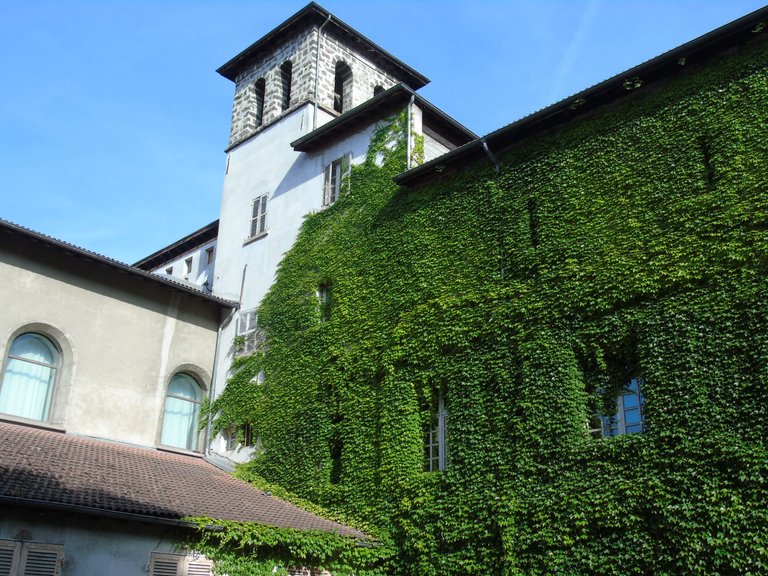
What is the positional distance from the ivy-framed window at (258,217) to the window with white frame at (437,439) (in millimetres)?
8518

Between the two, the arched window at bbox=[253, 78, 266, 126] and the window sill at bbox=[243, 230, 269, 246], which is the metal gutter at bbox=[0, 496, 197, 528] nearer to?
the window sill at bbox=[243, 230, 269, 246]

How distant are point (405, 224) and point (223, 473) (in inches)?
286

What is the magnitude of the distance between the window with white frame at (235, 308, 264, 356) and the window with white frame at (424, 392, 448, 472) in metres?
5.94

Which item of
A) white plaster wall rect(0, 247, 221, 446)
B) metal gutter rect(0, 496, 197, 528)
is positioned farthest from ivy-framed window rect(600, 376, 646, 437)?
white plaster wall rect(0, 247, 221, 446)

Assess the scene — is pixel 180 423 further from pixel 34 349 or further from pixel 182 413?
pixel 34 349

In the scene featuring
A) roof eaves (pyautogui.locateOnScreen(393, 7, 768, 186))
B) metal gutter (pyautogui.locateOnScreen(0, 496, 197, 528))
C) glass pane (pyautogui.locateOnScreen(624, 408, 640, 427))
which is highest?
roof eaves (pyautogui.locateOnScreen(393, 7, 768, 186))

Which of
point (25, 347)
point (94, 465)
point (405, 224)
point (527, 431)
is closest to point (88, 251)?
point (25, 347)

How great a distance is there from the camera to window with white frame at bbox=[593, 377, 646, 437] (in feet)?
44.1

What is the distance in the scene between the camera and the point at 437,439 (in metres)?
16.0

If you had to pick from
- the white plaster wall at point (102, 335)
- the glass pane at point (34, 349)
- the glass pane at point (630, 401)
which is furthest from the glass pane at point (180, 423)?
the glass pane at point (630, 401)

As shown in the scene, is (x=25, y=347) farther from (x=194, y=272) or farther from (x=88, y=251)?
(x=194, y=272)

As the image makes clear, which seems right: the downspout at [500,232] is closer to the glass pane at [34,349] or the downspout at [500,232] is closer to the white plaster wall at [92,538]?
the white plaster wall at [92,538]

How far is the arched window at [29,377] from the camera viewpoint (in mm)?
17281

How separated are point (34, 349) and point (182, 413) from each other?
4.10 metres
